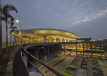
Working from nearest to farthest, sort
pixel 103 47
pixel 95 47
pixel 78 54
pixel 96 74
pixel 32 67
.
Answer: pixel 32 67 < pixel 96 74 < pixel 103 47 < pixel 95 47 < pixel 78 54

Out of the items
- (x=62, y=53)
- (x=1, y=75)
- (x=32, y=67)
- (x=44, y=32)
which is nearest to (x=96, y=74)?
(x=32, y=67)

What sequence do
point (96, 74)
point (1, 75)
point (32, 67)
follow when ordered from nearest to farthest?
point (32, 67) → point (1, 75) → point (96, 74)

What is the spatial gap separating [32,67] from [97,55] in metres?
34.2

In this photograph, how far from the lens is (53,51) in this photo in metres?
35.8

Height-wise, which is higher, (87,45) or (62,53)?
(87,45)

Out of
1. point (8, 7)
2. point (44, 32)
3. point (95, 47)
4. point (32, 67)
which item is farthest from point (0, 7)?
point (95, 47)

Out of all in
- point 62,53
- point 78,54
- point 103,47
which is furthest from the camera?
point 62,53

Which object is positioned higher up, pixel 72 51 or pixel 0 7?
pixel 0 7

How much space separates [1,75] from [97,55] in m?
35.1

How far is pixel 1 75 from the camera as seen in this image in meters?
3.20

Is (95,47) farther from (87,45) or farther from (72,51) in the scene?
(72,51)

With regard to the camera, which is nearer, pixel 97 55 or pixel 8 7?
pixel 8 7

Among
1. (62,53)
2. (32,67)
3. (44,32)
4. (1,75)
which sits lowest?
(62,53)

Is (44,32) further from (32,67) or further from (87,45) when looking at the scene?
(32,67)
